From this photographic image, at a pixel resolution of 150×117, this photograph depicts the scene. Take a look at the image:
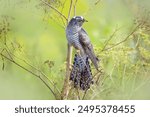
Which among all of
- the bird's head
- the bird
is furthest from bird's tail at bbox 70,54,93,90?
the bird's head

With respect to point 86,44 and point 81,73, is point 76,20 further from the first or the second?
point 81,73

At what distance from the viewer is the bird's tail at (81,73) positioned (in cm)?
227

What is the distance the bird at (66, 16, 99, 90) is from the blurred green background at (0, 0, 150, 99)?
29mm

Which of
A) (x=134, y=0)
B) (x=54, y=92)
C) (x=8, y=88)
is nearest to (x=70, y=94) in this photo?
(x=54, y=92)

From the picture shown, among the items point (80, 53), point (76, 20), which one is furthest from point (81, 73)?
point (76, 20)

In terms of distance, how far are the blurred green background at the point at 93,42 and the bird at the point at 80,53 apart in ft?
0.09

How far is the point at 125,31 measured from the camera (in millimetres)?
2293

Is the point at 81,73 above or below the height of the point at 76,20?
below

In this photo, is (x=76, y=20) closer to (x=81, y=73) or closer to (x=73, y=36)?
(x=73, y=36)

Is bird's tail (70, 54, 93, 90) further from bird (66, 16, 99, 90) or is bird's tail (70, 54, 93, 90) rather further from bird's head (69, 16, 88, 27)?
bird's head (69, 16, 88, 27)

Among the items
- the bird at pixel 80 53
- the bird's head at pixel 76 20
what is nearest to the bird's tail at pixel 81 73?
the bird at pixel 80 53

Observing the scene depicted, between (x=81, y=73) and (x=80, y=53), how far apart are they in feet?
0.27

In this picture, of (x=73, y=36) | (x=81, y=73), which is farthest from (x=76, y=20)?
(x=81, y=73)

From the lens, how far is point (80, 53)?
2258 mm
